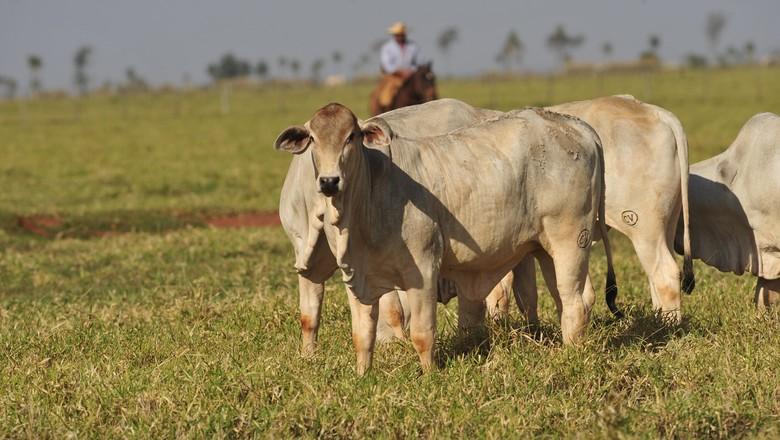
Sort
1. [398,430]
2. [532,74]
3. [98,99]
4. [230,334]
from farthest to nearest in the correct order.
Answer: [532,74] → [98,99] → [230,334] → [398,430]

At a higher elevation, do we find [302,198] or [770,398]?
[302,198]

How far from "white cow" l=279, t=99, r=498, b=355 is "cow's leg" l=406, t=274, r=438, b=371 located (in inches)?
24.0

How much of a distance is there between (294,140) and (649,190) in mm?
2867

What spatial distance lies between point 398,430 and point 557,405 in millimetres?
758

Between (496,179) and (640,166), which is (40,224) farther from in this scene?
(496,179)

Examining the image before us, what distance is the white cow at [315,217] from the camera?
5.82 metres

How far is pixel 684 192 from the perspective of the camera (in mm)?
7062

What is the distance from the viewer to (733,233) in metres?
7.70

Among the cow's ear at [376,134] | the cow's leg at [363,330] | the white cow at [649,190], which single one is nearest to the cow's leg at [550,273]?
the white cow at [649,190]

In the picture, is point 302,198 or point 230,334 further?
point 230,334

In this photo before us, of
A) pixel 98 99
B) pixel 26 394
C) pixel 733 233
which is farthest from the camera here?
pixel 98 99

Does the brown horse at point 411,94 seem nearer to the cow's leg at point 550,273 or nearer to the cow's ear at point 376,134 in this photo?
the cow's leg at point 550,273

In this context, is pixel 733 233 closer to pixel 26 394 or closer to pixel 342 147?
pixel 342 147

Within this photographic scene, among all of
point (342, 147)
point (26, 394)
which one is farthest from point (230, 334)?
point (342, 147)
